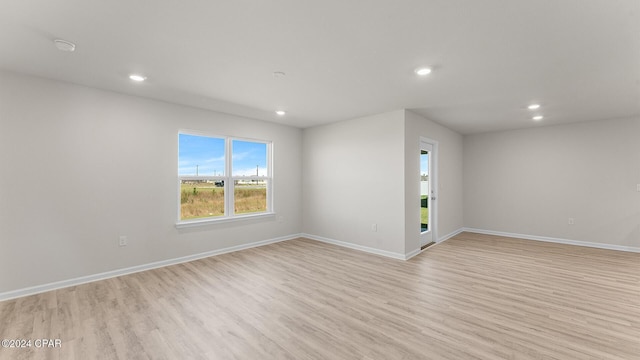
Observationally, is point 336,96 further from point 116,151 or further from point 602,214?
point 602,214

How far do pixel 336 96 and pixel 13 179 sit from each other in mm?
3888

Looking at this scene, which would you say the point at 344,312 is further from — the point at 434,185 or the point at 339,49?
the point at 434,185

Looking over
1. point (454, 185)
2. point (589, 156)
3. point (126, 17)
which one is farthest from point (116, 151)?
point (589, 156)

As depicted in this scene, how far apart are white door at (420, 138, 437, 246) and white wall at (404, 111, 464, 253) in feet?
0.37

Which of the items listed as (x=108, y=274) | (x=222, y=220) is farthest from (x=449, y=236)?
(x=108, y=274)

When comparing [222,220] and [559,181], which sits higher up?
[559,181]

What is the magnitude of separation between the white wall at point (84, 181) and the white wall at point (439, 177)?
341 cm

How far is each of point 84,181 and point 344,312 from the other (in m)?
3.54

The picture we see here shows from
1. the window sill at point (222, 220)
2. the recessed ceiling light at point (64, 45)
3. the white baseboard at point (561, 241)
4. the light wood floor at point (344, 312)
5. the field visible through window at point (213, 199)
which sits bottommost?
the light wood floor at point (344, 312)

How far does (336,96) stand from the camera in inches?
145

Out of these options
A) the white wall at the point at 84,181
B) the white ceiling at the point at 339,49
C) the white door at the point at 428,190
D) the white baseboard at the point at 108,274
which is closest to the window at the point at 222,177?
the white wall at the point at 84,181

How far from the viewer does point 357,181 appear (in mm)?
4992

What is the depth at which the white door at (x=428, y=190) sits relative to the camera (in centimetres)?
534

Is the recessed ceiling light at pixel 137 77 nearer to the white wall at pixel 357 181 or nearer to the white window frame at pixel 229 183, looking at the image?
the white window frame at pixel 229 183
